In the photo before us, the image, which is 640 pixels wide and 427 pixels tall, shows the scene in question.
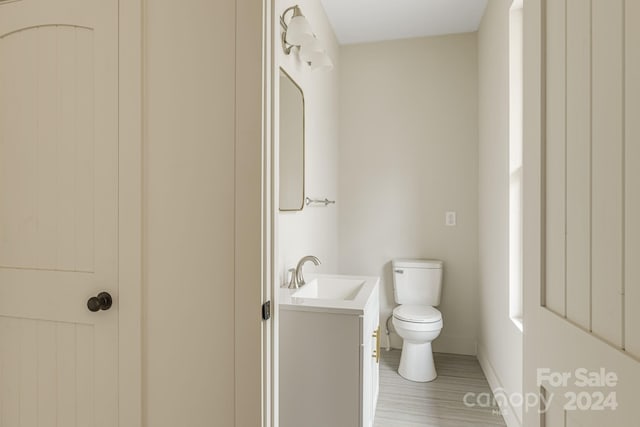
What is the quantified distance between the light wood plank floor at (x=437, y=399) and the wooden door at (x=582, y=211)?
1.46m

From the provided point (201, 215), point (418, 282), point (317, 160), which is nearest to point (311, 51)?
point (317, 160)

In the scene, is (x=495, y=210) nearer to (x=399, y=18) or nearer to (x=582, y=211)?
(x=399, y=18)

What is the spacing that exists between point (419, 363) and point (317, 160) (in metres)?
1.67

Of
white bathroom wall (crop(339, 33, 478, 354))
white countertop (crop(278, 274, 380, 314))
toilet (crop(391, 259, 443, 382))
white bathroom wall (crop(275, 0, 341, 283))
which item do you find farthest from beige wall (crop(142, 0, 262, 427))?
white bathroom wall (crop(339, 33, 478, 354))

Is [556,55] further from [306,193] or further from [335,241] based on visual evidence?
[335,241]

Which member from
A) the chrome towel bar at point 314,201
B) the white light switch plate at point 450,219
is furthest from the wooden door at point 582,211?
the white light switch plate at point 450,219

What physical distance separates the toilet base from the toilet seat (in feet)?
0.70

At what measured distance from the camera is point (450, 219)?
3.04 m

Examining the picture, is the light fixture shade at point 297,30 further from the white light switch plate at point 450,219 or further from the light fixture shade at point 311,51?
the white light switch plate at point 450,219

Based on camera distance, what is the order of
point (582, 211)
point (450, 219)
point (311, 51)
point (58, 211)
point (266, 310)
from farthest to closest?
point (450, 219) → point (311, 51) → point (58, 211) → point (266, 310) → point (582, 211)

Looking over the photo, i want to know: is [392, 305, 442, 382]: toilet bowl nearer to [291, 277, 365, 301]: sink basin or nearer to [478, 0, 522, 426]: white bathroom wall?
[478, 0, 522, 426]: white bathroom wall

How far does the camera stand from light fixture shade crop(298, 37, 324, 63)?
1.94 meters

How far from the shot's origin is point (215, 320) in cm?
96

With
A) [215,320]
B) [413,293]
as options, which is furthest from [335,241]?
[215,320]
